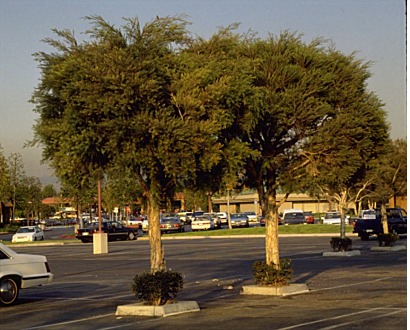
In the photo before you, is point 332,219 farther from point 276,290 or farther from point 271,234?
point 276,290

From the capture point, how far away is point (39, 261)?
2011cm

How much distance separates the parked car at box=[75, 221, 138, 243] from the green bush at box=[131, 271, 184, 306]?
144ft

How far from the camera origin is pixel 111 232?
60312mm

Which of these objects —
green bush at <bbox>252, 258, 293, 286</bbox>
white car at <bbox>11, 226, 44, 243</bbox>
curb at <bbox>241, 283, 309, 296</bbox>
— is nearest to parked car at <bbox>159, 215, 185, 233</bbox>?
white car at <bbox>11, 226, 44, 243</bbox>

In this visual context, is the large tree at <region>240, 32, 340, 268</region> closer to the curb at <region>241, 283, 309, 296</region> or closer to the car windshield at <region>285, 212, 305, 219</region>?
the curb at <region>241, 283, 309, 296</region>

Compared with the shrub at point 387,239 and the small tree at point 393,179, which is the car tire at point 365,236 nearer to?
the small tree at point 393,179

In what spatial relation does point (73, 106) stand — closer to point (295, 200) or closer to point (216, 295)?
point (216, 295)

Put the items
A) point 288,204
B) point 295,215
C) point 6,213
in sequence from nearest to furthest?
point 295,215
point 6,213
point 288,204

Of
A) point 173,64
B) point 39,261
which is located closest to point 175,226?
point 39,261

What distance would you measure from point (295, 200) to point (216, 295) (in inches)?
4034

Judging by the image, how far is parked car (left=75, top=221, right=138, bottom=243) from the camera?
59250 mm

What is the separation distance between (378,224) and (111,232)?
21078 millimetres

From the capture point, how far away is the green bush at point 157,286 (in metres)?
15.5

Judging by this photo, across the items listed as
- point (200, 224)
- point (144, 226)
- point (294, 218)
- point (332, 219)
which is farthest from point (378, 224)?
point (144, 226)
